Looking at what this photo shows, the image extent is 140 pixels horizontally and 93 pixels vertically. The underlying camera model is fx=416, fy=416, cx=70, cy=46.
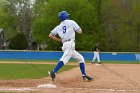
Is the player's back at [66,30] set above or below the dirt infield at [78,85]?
above

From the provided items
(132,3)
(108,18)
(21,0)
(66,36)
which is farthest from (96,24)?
(66,36)

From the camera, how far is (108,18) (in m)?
Answer: 69.3

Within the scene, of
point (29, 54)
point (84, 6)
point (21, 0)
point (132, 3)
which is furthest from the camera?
point (21, 0)

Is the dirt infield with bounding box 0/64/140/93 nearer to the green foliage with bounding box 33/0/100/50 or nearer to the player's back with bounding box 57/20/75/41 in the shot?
the player's back with bounding box 57/20/75/41

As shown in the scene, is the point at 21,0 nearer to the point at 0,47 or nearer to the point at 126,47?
the point at 0,47

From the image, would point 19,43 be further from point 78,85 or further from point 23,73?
point 78,85

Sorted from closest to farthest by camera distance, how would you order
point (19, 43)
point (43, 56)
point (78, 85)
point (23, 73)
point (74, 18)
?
point (78, 85) < point (23, 73) < point (43, 56) < point (74, 18) < point (19, 43)

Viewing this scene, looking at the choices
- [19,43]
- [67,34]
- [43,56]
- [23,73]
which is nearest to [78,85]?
[67,34]

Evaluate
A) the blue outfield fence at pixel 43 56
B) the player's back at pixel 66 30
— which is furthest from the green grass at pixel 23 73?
the blue outfield fence at pixel 43 56

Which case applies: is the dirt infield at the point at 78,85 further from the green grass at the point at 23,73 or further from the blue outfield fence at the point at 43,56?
the blue outfield fence at the point at 43,56

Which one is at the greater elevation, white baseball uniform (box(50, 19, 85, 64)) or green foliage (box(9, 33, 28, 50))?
white baseball uniform (box(50, 19, 85, 64))

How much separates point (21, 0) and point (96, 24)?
61.7 ft

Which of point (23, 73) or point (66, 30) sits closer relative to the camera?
point (66, 30)

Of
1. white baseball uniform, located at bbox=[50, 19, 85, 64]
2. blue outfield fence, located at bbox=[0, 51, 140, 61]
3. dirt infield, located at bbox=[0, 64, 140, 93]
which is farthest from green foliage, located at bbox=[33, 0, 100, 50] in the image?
white baseball uniform, located at bbox=[50, 19, 85, 64]
